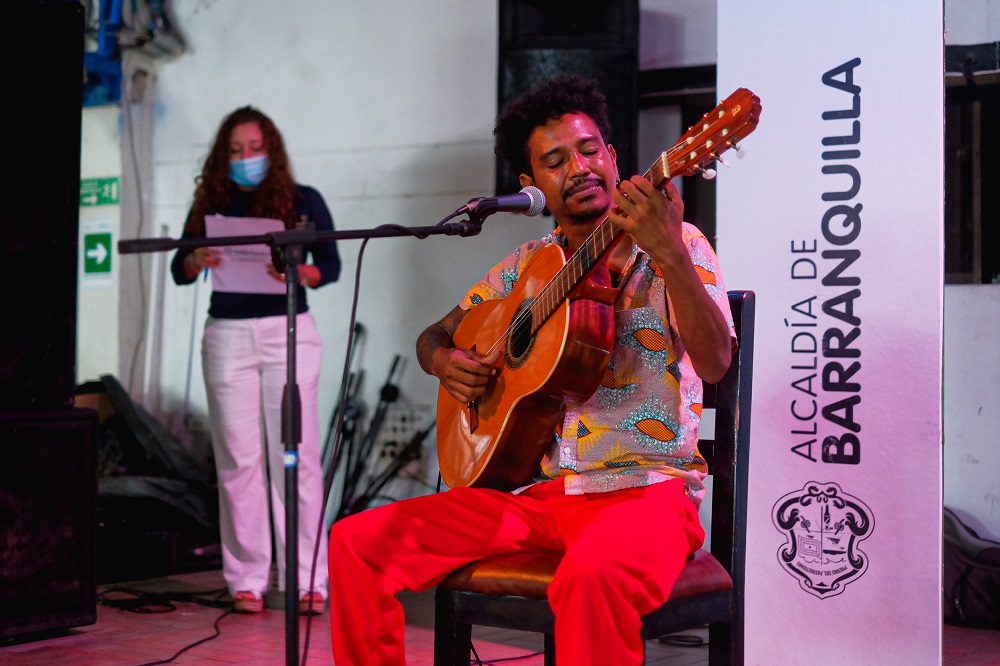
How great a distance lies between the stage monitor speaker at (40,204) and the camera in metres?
3.71

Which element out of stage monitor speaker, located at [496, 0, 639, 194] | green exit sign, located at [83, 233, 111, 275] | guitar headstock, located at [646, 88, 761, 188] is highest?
stage monitor speaker, located at [496, 0, 639, 194]

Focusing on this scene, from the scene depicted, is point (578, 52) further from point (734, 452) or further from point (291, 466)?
point (291, 466)

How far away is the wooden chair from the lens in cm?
212

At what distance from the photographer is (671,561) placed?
2.04m

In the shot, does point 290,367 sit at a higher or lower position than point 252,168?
lower

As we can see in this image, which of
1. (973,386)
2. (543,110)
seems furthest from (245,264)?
(973,386)

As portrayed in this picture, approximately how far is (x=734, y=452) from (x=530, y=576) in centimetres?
53

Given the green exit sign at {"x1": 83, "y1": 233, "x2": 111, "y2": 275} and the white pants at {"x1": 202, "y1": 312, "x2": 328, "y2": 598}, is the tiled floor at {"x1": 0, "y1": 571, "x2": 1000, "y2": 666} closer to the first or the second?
the white pants at {"x1": 202, "y1": 312, "x2": 328, "y2": 598}

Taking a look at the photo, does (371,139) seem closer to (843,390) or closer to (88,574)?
(88,574)

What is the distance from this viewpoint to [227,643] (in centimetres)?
381

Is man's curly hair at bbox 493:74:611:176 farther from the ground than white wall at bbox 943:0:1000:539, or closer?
farther from the ground

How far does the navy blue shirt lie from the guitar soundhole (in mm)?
2030

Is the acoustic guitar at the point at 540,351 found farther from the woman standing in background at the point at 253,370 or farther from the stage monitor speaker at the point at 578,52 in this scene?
the stage monitor speaker at the point at 578,52

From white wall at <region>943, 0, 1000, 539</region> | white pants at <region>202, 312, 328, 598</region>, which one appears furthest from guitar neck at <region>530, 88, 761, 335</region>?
white wall at <region>943, 0, 1000, 539</region>
